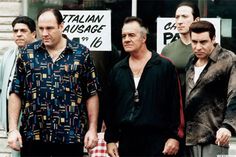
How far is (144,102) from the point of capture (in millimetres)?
6238

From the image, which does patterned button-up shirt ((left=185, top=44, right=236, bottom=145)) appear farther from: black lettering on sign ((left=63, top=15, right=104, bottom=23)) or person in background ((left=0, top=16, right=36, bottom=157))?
black lettering on sign ((left=63, top=15, right=104, bottom=23))

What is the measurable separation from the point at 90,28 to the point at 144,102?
124 inches

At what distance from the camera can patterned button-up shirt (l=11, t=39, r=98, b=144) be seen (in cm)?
612

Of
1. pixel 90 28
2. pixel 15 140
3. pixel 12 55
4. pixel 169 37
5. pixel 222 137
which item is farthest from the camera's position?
pixel 90 28

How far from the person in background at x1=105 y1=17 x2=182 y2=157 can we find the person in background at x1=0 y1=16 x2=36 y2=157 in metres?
1.43

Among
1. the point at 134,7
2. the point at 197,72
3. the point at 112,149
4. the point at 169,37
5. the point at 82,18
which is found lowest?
the point at 112,149

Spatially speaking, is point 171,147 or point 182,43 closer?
point 171,147

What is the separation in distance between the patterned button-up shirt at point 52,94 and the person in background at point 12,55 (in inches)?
42.3

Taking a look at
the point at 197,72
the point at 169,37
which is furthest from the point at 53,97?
the point at 169,37

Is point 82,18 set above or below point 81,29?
above

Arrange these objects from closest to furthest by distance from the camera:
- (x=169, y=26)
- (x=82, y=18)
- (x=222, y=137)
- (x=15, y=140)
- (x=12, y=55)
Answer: (x=222, y=137)
(x=15, y=140)
(x=12, y=55)
(x=169, y=26)
(x=82, y=18)

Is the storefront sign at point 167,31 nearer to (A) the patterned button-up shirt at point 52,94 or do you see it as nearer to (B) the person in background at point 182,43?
(B) the person in background at point 182,43

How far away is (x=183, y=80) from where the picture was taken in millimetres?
6828

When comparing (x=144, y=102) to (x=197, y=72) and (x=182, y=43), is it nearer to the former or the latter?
(x=197, y=72)
